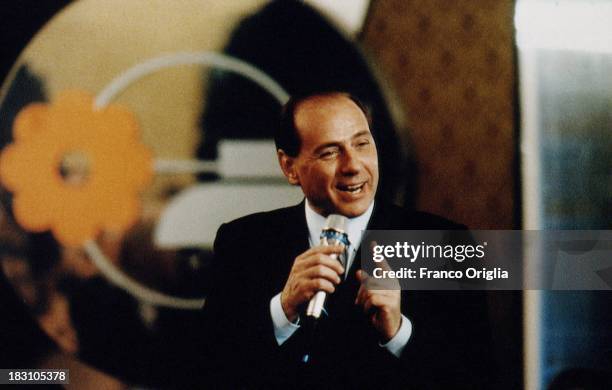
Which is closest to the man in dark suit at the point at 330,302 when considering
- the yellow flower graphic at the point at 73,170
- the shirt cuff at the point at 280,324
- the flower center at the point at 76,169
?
the shirt cuff at the point at 280,324

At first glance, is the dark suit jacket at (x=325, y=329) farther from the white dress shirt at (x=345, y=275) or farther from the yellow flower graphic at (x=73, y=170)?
the yellow flower graphic at (x=73, y=170)

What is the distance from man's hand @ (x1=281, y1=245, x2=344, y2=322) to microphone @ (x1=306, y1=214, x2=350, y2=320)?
0.5 inches

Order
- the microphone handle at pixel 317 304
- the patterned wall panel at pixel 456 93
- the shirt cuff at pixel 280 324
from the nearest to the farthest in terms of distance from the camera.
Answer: the microphone handle at pixel 317 304, the shirt cuff at pixel 280 324, the patterned wall panel at pixel 456 93

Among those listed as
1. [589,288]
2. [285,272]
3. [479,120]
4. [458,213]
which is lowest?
[285,272]

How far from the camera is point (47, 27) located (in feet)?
5.90

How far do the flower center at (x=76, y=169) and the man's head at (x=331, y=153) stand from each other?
52 cm

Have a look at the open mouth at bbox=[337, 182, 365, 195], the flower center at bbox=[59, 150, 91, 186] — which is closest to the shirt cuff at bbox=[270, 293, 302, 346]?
the open mouth at bbox=[337, 182, 365, 195]

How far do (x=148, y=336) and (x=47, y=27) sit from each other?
2.93 feet

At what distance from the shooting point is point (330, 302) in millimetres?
1676

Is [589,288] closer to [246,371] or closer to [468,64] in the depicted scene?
[468,64]

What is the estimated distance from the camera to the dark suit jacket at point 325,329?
1677 millimetres

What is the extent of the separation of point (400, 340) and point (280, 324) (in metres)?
0.31

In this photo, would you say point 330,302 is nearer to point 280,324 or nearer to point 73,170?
point 280,324

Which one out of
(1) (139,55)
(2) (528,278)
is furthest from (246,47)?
(2) (528,278)
